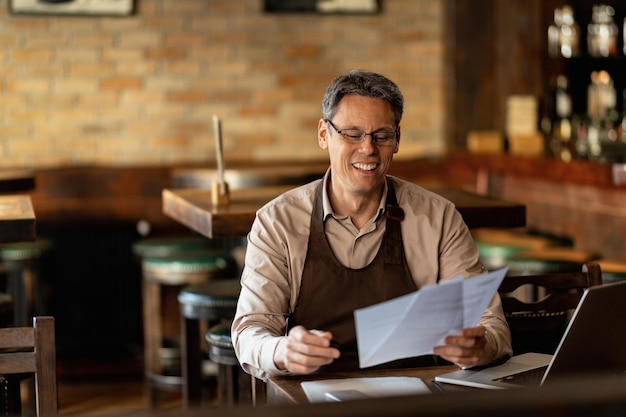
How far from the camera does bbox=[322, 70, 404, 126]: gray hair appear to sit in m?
2.47

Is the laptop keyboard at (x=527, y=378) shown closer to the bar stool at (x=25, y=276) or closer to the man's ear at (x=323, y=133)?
the man's ear at (x=323, y=133)

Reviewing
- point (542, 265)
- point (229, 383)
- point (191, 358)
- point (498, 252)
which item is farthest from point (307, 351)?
point (498, 252)

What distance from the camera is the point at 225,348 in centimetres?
346

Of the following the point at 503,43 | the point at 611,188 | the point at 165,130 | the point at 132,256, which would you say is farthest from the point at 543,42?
the point at 132,256

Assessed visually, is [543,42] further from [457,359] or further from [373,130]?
[457,359]

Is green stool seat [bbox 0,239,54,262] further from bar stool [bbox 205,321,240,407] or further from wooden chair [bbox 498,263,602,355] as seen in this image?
wooden chair [bbox 498,263,602,355]

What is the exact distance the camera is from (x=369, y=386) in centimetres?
203

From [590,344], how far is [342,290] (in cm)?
71

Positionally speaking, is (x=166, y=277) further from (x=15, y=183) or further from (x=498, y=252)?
(x=498, y=252)

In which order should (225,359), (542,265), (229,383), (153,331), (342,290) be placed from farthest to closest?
→ (153,331)
(542,265)
(229,383)
(225,359)
(342,290)

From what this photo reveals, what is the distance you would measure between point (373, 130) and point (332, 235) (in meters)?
0.28

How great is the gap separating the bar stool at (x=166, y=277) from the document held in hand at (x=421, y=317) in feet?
9.82

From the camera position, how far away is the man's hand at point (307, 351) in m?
2.06

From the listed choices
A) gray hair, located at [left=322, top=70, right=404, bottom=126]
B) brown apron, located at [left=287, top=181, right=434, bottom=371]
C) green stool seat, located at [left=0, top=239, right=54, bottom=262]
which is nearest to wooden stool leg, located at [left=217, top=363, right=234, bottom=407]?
brown apron, located at [left=287, top=181, right=434, bottom=371]
